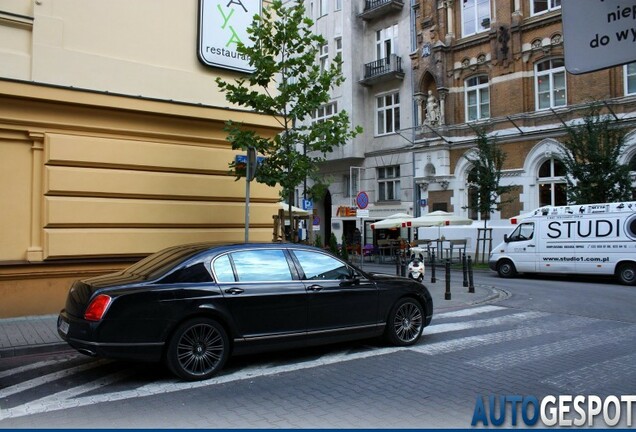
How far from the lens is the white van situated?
54.3 feet

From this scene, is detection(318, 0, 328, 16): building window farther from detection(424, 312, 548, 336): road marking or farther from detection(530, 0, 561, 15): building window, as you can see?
detection(424, 312, 548, 336): road marking

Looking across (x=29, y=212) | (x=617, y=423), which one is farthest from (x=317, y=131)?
(x=617, y=423)

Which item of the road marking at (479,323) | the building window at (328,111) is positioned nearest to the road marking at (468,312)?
the road marking at (479,323)

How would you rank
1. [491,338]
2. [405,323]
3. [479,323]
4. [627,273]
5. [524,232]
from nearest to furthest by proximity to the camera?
[405,323], [491,338], [479,323], [627,273], [524,232]

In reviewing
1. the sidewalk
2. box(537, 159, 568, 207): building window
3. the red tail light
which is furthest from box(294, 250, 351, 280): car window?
box(537, 159, 568, 207): building window

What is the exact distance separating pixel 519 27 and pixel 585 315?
65.7 ft

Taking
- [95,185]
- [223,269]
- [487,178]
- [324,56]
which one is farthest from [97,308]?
[324,56]

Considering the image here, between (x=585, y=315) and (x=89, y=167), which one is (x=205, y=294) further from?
(x=585, y=315)

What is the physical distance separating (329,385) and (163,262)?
2.51 metres

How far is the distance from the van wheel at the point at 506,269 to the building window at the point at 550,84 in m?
10.0

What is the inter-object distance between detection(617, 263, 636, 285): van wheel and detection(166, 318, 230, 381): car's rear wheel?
14.8 meters

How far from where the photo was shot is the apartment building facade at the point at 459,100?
989 inches

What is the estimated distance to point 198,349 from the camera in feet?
20.0

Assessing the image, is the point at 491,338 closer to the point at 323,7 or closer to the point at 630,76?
the point at 630,76
